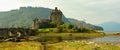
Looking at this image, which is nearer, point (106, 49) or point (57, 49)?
point (106, 49)

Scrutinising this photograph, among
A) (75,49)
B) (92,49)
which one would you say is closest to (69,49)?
(75,49)

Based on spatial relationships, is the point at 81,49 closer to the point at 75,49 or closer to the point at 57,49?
the point at 75,49

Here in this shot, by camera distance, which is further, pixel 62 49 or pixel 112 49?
pixel 62 49

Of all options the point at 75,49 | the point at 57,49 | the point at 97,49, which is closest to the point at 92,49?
the point at 97,49

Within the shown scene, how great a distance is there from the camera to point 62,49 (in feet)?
198

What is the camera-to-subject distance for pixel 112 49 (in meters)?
54.7

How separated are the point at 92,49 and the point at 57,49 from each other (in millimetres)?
9291

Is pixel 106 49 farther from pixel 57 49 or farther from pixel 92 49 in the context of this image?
pixel 57 49

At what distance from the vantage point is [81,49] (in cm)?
5762

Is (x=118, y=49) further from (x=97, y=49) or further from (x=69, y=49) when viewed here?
(x=69, y=49)

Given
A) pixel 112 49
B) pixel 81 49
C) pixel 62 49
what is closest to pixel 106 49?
pixel 112 49

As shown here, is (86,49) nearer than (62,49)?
Yes

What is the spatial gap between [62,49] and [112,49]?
461 inches

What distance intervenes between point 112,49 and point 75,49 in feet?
27.5
